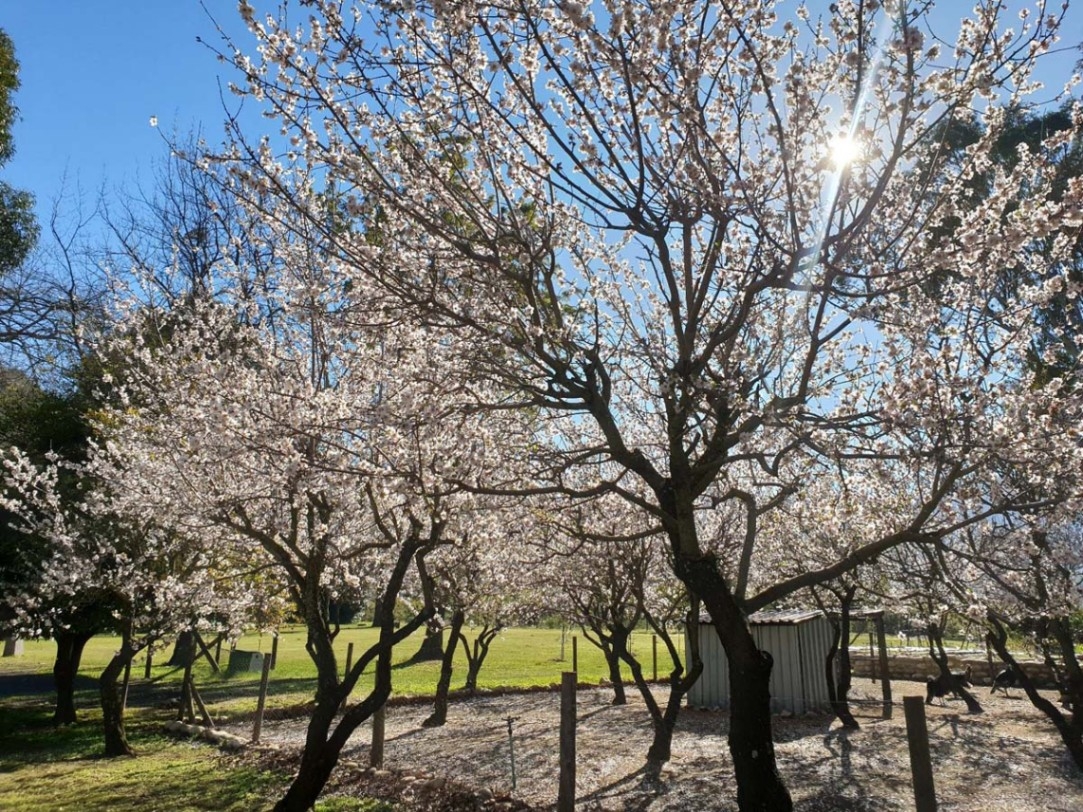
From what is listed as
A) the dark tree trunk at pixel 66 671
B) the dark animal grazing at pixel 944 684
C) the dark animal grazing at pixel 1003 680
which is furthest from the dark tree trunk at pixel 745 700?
the dark animal grazing at pixel 1003 680

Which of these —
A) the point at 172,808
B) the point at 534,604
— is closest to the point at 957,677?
the point at 534,604

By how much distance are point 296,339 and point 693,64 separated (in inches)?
203

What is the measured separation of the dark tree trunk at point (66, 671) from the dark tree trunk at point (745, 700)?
548 inches

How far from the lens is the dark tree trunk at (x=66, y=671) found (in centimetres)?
1407

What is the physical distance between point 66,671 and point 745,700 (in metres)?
14.6

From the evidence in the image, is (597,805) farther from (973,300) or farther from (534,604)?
(534,604)

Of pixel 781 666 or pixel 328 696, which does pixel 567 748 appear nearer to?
pixel 328 696

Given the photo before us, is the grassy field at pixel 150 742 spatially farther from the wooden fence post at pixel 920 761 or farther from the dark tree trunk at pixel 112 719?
the wooden fence post at pixel 920 761

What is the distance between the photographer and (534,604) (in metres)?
14.9

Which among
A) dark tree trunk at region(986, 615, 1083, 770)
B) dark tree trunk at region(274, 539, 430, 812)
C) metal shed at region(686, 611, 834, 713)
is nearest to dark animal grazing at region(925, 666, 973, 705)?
metal shed at region(686, 611, 834, 713)

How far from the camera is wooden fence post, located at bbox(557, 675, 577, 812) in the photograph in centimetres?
615

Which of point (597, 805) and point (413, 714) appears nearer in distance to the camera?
point (597, 805)

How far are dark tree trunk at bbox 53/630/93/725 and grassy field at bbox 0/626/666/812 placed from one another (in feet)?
1.20

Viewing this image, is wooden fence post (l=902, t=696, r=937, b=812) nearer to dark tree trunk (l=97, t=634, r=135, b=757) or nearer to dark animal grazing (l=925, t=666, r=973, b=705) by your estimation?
dark tree trunk (l=97, t=634, r=135, b=757)
